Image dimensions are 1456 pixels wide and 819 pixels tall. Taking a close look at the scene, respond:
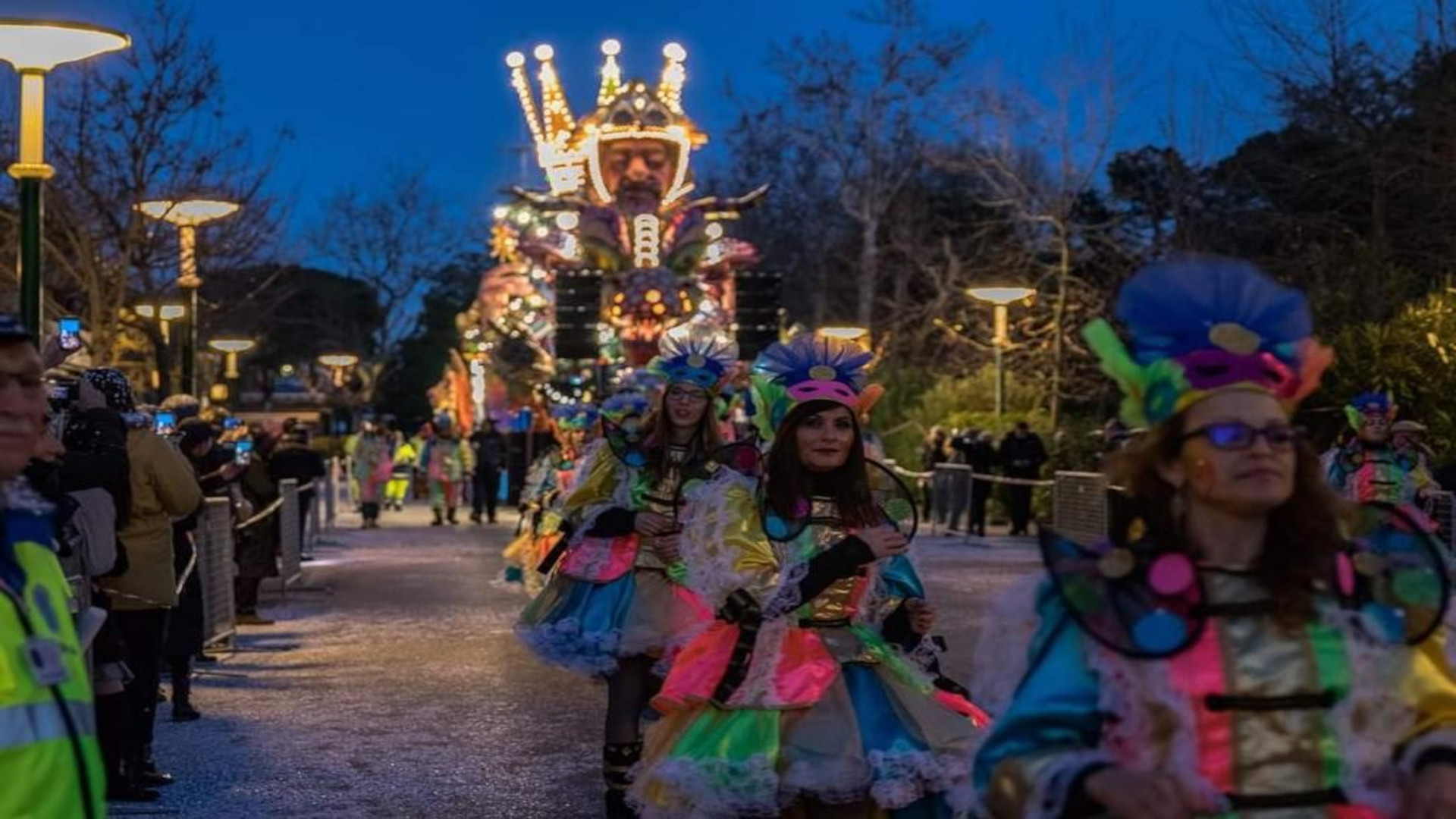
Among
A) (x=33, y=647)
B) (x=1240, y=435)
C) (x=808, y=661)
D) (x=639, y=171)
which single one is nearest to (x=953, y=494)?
(x=639, y=171)

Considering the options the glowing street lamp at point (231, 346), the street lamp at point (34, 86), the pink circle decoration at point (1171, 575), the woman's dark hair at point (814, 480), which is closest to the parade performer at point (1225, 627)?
the pink circle decoration at point (1171, 575)

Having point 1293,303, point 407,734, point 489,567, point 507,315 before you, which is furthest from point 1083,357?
point 1293,303

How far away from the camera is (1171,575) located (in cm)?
364

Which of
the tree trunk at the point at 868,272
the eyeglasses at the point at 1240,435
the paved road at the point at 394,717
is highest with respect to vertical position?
the tree trunk at the point at 868,272

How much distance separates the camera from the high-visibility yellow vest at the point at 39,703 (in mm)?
3418

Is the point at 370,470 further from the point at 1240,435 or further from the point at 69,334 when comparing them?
the point at 1240,435

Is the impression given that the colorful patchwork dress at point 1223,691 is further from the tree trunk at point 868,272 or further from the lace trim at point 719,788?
the tree trunk at point 868,272

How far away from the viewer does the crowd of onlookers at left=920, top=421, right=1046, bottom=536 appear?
2809 centimetres

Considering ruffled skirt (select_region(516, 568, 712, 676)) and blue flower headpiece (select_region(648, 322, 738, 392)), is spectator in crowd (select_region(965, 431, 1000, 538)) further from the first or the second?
ruffled skirt (select_region(516, 568, 712, 676))

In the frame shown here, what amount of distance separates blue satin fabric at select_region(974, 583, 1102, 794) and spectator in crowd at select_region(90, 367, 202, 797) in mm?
6183

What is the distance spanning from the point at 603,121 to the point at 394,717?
2543 centimetres

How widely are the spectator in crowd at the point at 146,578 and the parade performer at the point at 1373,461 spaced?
7487mm

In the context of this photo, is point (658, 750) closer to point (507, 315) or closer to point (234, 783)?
point (234, 783)

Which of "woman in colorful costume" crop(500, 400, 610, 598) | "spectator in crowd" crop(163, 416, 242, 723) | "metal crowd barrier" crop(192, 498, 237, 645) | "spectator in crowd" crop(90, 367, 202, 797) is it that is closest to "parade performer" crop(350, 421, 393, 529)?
"woman in colorful costume" crop(500, 400, 610, 598)
